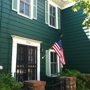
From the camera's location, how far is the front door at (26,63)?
20.5 ft

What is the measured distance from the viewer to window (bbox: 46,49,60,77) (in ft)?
25.2

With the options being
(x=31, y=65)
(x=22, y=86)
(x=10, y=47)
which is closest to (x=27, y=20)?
(x=10, y=47)

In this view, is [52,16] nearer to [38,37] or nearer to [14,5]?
[38,37]

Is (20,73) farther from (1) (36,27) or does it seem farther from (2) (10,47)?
(1) (36,27)

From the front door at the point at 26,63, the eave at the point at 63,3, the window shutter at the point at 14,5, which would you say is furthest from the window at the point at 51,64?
the eave at the point at 63,3

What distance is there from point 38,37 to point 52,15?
7.14 feet

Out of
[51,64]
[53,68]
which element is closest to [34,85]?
[51,64]

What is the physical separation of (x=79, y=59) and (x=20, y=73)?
3.74 m

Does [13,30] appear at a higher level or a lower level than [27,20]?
lower

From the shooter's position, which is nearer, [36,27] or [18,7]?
[18,7]

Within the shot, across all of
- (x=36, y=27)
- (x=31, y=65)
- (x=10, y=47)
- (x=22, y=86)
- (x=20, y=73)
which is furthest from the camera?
(x=36, y=27)

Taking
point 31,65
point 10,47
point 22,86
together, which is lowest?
point 22,86

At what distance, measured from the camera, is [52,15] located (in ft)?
→ 29.0

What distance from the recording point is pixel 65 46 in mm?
9102
